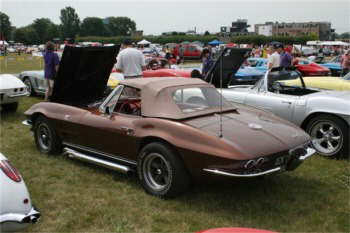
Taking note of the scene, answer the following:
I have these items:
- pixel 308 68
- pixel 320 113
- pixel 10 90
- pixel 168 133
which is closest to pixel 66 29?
pixel 308 68

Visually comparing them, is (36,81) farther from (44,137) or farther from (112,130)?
(112,130)

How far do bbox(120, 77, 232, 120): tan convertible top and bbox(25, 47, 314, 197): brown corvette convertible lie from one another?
0.04ft

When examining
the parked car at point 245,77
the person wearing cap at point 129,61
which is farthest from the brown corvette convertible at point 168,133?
the parked car at point 245,77

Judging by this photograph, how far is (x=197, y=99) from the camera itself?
481 cm

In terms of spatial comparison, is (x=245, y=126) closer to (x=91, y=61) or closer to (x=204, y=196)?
(x=204, y=196)

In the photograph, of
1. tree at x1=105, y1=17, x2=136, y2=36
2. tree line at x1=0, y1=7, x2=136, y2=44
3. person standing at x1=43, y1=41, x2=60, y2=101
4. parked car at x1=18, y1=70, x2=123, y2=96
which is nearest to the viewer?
person standing at x1=43, y1=41, x2=60, y2=101

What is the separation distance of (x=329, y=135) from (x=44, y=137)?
4265 millimetres

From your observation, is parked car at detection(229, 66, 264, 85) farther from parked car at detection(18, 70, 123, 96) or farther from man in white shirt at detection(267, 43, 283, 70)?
parked car at detection(18, 70, 123, 96)

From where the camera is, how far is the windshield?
4.55 meters

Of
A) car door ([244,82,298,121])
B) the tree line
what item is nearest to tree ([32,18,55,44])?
the tree line

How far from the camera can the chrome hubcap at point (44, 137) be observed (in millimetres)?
5717

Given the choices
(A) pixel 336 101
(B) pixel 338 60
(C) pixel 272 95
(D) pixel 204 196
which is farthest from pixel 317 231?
(B) pixel 338 60

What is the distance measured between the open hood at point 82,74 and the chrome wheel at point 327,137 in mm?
3425

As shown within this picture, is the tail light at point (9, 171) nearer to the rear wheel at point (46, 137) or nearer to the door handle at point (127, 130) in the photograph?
the door handle at point (127, 130)
